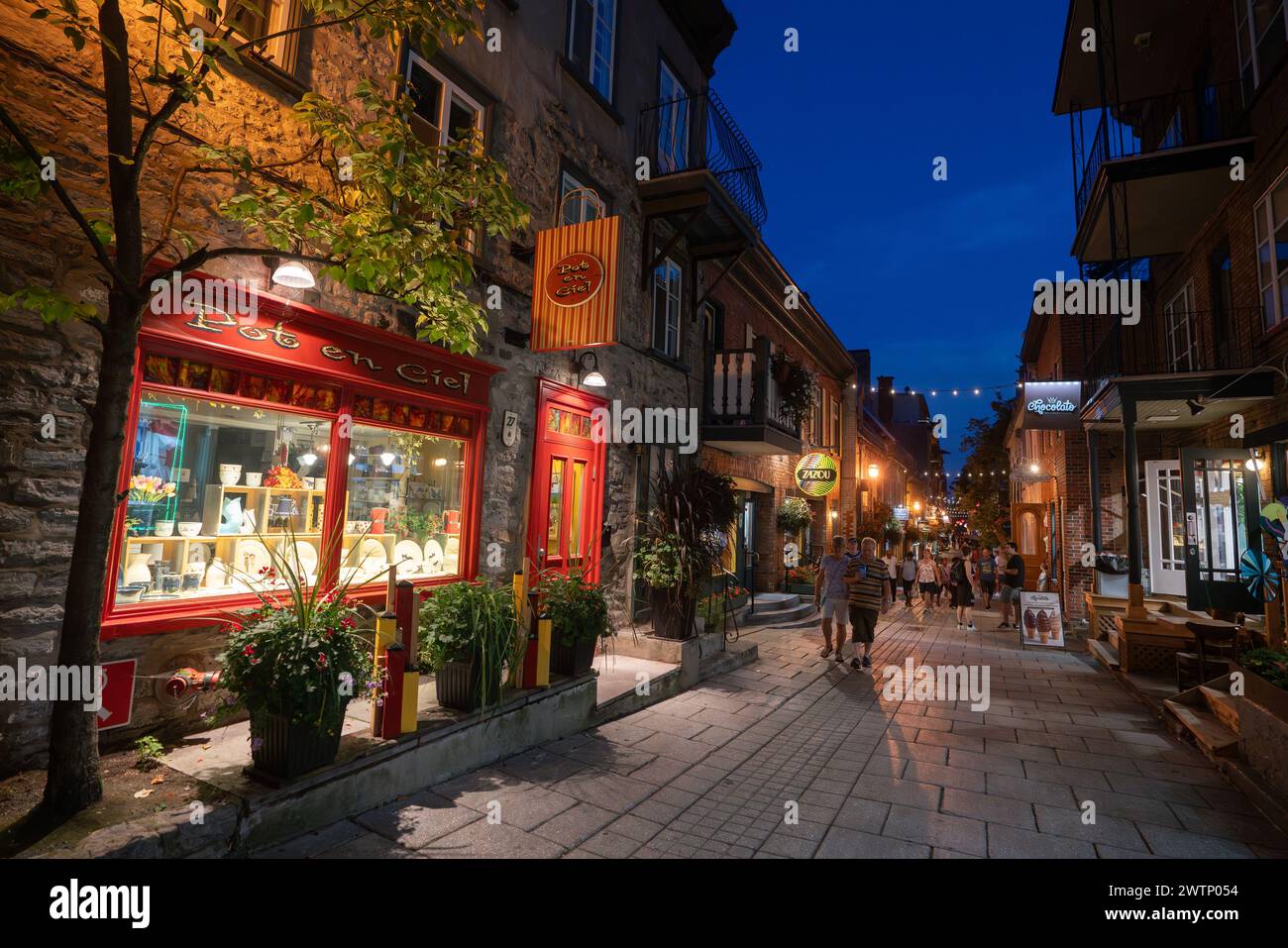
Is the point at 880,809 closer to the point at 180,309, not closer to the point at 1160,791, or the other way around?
the point at 1160,791

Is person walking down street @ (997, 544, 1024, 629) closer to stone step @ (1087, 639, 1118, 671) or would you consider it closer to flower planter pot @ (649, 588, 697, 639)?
stone step @ (1087, 639, 1118, 671)

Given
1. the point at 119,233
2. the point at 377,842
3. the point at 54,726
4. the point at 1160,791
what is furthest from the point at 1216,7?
the point at 54,726

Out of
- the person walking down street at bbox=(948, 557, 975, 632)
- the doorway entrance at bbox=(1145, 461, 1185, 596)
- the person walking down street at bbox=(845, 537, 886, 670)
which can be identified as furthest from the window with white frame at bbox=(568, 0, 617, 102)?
the doorway entrance at bbox=(1145, 461, 1185, 596)

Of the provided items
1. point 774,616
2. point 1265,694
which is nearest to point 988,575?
point 774,616

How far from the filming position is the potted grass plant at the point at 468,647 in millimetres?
4660

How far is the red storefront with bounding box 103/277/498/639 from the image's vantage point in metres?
4.33

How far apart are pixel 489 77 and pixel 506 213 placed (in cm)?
368

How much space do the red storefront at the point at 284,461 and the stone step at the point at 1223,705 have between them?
7279mm

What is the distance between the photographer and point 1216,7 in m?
10.0

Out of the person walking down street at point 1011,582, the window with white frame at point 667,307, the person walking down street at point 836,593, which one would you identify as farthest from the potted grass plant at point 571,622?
the person walking down street at point 1011,582

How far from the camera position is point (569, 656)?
18.7 ft

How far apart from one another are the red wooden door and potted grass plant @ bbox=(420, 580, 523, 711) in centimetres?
260

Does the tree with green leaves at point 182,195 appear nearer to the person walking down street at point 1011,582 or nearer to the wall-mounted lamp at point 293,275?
the wall-mounted lamp at point 293,275

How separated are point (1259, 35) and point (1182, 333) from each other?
5077mm
